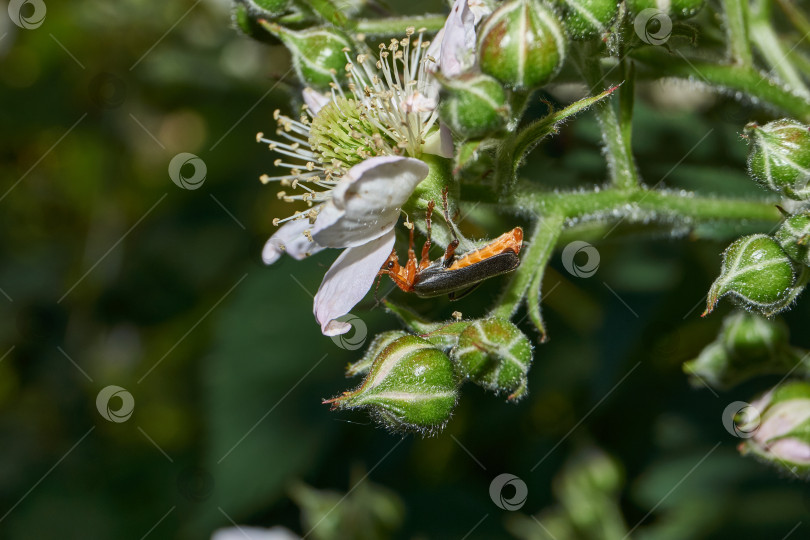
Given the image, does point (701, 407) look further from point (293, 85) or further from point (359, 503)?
point (293, 85)

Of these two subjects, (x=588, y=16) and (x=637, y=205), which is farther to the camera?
(x=637, y=205)

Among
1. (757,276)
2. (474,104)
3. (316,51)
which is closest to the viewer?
(474,104)

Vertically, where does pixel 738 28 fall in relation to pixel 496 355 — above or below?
above

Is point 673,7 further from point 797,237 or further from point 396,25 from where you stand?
point 396,25

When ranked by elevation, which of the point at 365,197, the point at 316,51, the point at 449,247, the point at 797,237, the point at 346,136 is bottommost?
the point at 797,237

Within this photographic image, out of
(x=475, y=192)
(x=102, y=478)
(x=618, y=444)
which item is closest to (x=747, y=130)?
(x=475, y=192)

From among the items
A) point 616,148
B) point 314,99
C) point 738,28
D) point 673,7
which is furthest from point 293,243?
point 738,28

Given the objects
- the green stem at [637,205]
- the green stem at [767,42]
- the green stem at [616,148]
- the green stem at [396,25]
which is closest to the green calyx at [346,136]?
the green stem at [396,25]

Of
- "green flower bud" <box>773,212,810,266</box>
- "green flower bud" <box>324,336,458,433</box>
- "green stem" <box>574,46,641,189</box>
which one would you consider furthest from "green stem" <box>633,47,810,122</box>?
"green flower bud" <box>324,336,458,433</box>
